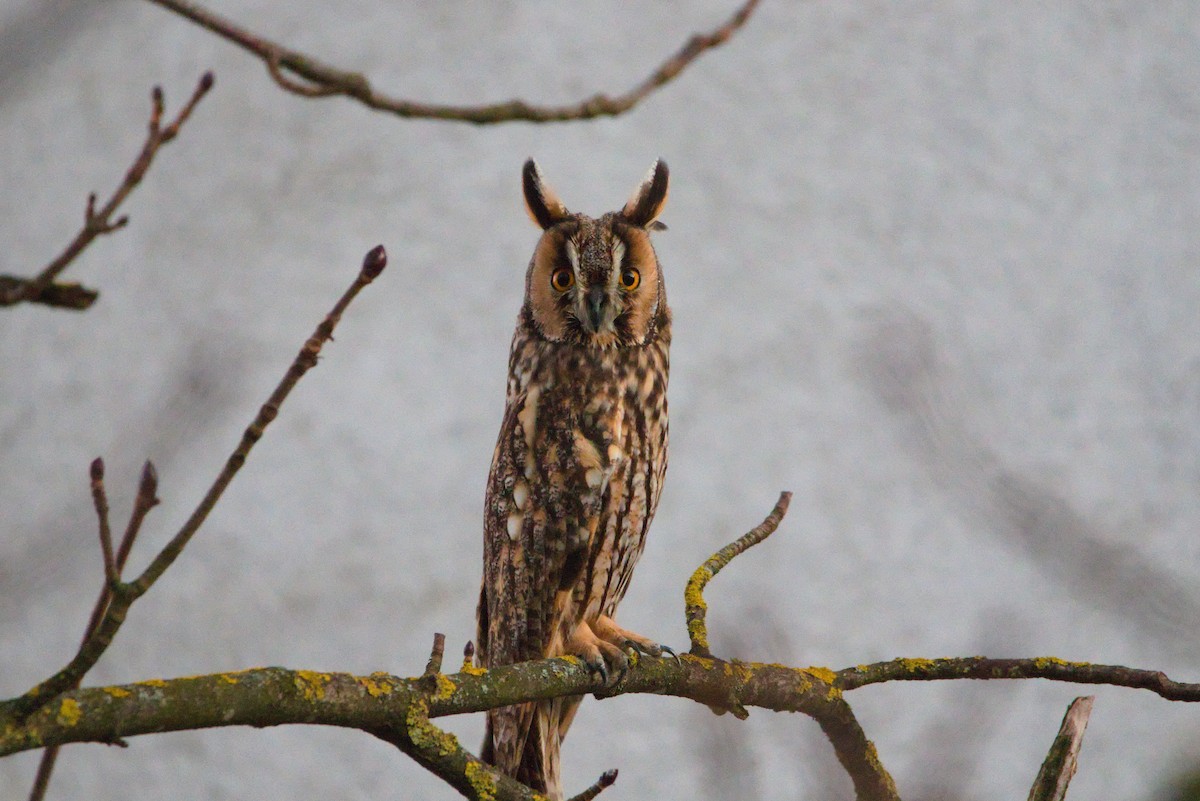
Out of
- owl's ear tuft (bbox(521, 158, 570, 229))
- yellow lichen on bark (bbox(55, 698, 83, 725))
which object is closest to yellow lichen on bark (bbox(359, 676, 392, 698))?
yellow lichen on bark (bbox(55, 698, 83, 725))

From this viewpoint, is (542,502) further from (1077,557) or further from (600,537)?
(1077,557)

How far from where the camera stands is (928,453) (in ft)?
5.37

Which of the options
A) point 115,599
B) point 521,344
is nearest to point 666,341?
point 521,344

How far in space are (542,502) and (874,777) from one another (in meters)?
0.63

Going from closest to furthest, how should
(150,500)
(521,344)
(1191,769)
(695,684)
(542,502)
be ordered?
(150,500)
(1191,769)
(695,684)
(542,502)
(521,344)

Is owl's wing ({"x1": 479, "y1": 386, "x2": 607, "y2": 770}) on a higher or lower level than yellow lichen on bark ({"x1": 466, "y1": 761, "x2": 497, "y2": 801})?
higher

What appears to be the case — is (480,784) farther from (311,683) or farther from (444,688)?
(311,683)

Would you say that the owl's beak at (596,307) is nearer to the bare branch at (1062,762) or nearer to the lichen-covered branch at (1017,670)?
the lichen-covered branch at (1017,670)

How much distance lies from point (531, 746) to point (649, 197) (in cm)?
91

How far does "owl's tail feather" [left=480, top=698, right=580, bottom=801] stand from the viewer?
179 cm

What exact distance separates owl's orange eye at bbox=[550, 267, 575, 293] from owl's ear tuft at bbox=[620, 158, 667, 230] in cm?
16

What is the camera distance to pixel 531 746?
1.83m

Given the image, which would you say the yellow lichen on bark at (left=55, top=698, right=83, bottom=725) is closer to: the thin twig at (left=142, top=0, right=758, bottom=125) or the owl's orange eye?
the thin twig at (left=142, top=0, right=758, bottom=125)

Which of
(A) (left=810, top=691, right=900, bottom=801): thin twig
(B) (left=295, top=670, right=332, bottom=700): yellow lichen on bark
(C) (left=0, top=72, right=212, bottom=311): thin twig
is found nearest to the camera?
(C) (left=0, top=72, right=212, bottom=311): thin twig
